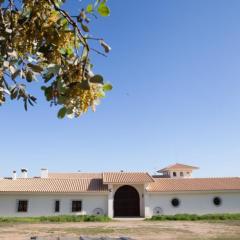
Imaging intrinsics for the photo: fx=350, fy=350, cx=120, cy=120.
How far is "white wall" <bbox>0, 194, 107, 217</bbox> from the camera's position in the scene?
94.0ft

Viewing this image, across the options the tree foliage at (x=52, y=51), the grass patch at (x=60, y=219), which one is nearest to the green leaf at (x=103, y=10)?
the tree foliage at (x=52, y=51)

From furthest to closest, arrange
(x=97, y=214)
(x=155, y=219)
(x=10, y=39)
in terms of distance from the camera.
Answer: (x=97, y=214), (x=155, y=219), (x=10, y=39)

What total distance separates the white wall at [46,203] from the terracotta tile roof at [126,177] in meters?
1.60

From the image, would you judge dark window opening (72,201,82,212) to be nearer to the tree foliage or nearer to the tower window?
the tower window

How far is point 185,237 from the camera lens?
52.7 ft

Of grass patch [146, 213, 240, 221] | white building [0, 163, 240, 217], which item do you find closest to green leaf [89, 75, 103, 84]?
grass patch [146, 213, 240, 221]

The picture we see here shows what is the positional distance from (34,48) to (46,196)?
2799 centimetres

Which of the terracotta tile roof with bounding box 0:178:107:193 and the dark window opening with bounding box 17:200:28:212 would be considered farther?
the terracotta tile roof with bounding box 0:178:107:193

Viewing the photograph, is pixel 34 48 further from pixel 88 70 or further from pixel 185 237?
pixel 185 237

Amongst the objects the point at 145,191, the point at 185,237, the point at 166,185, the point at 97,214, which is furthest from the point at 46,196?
the point at 185,237

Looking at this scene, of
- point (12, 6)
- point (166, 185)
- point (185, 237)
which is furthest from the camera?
point (166, 185)

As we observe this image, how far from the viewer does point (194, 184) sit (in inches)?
1244

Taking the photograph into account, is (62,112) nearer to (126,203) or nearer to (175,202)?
(126,203)

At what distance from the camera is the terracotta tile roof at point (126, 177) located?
97.9 ft
